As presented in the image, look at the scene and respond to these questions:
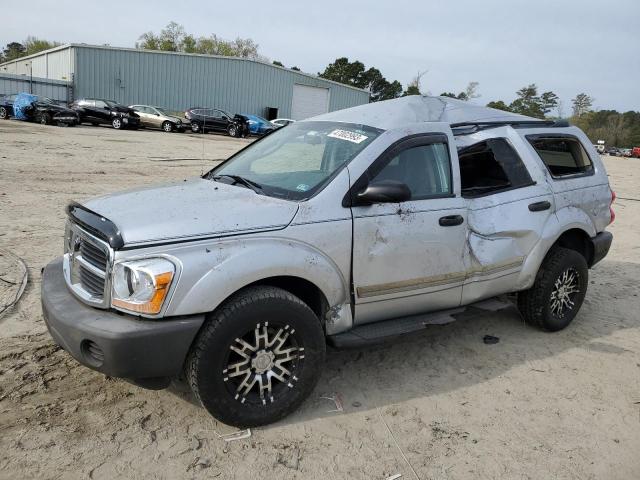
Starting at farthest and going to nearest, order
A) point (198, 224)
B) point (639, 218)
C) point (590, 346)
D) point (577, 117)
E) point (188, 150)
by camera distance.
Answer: point (577, 117) → point (188, 150) → point (639, 218) → point (590, 346) → point (198, 224)

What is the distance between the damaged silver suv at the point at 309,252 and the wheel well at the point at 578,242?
142 mm

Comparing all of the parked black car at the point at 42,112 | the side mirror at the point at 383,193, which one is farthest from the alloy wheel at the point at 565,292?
the parked black car at the point at 42,112

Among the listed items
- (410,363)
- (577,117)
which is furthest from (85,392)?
(577,117)

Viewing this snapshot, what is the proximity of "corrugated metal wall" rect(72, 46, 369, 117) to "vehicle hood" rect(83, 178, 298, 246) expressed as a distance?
37.7 meters

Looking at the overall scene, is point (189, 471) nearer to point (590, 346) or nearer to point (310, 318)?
point (310, 318)

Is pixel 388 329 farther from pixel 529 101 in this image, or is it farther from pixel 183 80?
pixel 529 101

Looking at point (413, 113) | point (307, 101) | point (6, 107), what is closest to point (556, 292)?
point (413, 113)

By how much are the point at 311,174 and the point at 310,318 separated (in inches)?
39.8

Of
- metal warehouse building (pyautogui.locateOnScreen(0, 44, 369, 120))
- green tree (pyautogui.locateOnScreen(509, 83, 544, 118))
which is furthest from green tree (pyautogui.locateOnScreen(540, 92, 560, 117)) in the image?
metal warehouse building (pyautogui.locateOnScreen(0, 44, 369, 120))

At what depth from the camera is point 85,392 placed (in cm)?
342

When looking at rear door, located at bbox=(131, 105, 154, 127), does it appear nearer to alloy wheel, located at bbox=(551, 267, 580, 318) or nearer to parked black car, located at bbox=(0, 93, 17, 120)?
parked black car, located at bbox=(0, 93, 17, 120)

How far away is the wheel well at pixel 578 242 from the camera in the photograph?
5.06 metres

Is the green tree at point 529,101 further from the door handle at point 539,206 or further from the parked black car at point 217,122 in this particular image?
the door handle at point 539,206

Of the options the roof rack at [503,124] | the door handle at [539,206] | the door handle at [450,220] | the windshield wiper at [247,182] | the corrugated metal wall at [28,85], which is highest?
the corrugated metal wall at [28,85]
